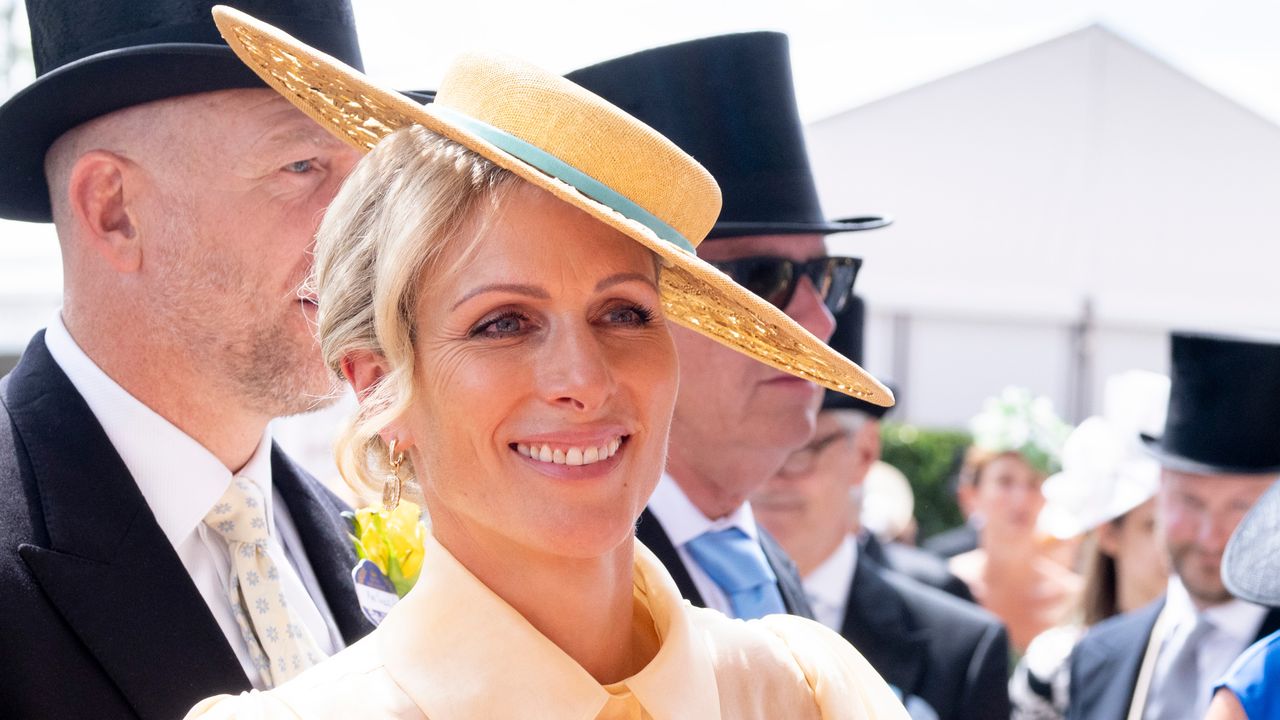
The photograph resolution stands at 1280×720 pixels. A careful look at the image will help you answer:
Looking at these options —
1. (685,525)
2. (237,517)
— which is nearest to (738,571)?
(685,525)

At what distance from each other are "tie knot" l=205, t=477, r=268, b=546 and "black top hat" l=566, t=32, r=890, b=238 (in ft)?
3.82

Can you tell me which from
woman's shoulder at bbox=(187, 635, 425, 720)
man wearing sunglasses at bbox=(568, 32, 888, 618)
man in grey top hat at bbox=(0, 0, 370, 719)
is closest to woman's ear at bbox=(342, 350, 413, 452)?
woman's shoulder at bbox=(187, 635, 425, 720)

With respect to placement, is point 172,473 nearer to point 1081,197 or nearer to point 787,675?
point 787,675

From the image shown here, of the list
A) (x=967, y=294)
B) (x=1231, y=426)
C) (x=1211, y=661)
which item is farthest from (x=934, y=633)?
(x=967, y=294)

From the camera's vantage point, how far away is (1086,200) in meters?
10.1

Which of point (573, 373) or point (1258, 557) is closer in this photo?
point (573, 373)

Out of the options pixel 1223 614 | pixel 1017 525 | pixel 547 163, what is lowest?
pixel 1017 525

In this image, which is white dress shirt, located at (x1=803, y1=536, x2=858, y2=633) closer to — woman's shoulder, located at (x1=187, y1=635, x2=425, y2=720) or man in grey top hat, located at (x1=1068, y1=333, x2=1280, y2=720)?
man in grey top hat, located at (x1=1068, y1=333, x2=1280, y2=720)

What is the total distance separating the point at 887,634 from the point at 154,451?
3.21 meters

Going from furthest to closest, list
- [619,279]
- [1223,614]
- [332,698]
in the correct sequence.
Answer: [1223,614] → [619,279] → [332,698]

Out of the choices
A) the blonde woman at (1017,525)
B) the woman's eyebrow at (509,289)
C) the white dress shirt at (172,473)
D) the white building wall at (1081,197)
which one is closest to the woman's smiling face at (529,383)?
the woman's eyebrow at (509,289)

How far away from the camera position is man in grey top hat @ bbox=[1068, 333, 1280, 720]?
15.6 ft

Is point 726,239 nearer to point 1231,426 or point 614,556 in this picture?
point 614,556

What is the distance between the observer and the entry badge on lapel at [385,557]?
2.50 m
